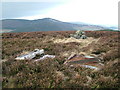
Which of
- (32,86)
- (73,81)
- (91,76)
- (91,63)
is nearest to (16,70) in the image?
(32,86)

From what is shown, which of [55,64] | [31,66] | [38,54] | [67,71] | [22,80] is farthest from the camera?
[38,54]

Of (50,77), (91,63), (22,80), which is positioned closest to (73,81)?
(50,77)

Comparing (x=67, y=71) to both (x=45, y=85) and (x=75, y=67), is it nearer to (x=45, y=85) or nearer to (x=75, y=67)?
(x=75, y=67)

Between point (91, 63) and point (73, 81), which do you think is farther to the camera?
point (91, 63)

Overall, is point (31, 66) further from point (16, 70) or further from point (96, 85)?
point (96, 85)

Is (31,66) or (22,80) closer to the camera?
(22,80)

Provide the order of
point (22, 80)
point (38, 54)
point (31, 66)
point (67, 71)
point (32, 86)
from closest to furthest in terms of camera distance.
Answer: point (32, 86), point (22, 80), point (67, 71), point (31, 66), point (38, 54)

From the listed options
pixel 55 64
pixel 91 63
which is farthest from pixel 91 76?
pixel 55 64

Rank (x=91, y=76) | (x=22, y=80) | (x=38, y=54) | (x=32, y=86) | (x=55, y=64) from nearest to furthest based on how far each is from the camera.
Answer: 1. (x=32, y=86)
2. (x=22, y=80)
3. (x=91, y=76)
4. (x=55, y=64)
5. (x=38, y=54)

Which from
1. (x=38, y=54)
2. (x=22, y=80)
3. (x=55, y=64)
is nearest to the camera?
(x=22, y=80)
